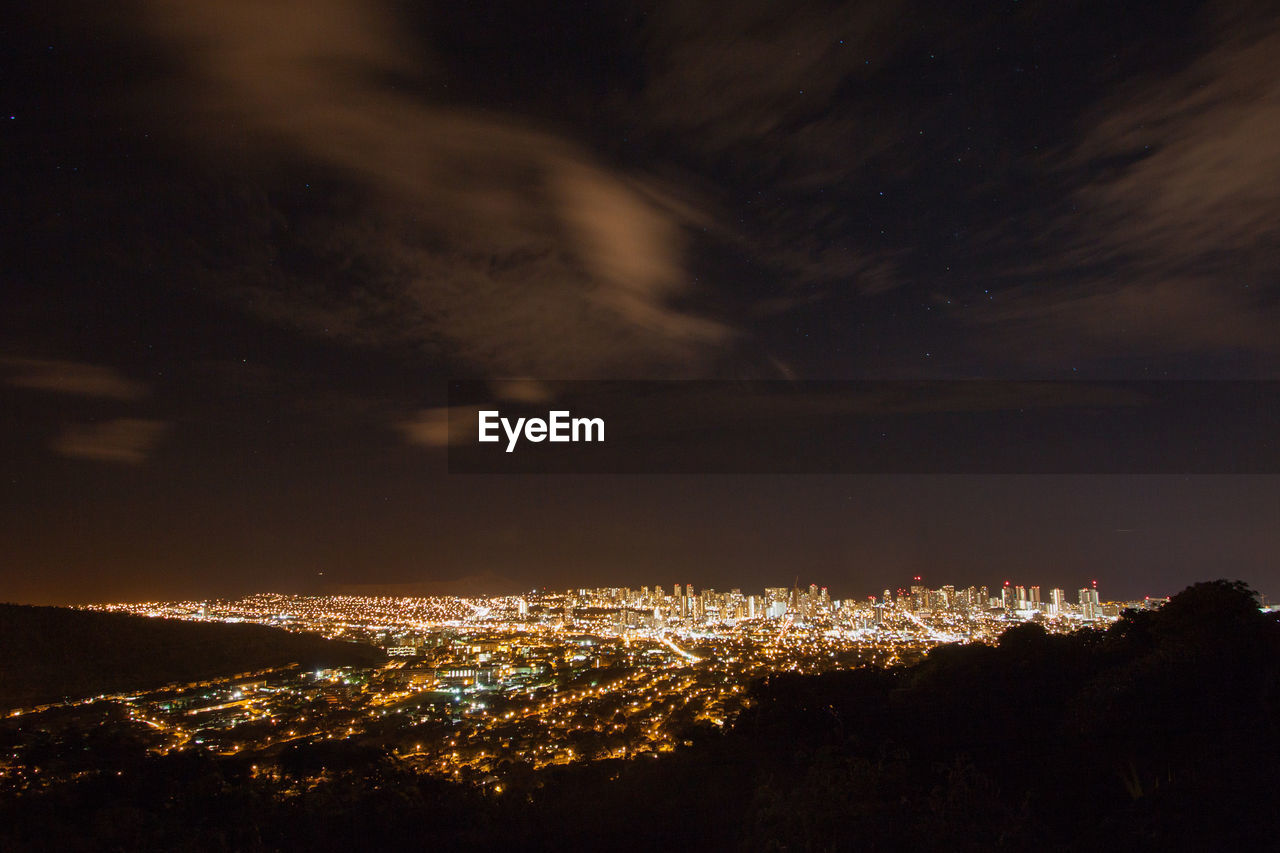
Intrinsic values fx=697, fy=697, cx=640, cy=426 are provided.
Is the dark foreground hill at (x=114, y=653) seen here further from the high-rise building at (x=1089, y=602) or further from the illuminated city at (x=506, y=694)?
the high-rise building at (x=1089, y=602)

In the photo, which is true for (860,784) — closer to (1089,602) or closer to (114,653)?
(114,653)

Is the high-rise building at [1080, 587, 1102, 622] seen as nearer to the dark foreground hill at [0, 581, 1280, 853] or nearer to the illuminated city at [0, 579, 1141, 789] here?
the illuminated city at [0, 579, 1141, 789]

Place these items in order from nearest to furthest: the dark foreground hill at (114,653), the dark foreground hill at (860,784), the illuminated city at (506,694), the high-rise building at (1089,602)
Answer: the dark foreground hill at (860,784), the illuminated city at (506,694), the dark foreground hill at (114,653), the high-rise building at (1089,602)

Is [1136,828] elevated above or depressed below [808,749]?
above

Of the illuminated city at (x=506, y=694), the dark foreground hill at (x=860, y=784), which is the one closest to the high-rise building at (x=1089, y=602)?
→ the illuminated city at (x=506, y=694)

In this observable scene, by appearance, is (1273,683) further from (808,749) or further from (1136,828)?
(808,749)

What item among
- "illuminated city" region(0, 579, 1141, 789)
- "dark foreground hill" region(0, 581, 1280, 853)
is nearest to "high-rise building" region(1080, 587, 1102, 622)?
"illuminated city" region(0, 579, 1141, 789)

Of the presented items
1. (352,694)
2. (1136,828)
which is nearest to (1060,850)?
(1136,828)

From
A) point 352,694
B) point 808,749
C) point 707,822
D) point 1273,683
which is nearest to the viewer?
point 707,822
